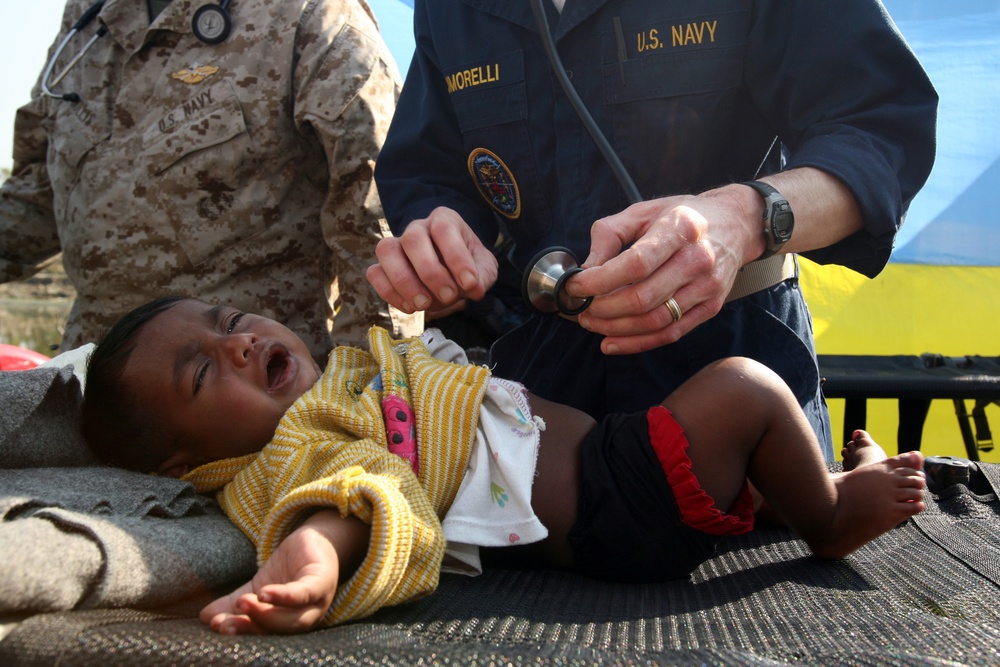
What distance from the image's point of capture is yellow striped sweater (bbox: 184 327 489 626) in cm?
88

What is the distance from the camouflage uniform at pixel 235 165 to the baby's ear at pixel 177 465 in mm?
876

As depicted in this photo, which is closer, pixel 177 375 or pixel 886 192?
pixel 886 192

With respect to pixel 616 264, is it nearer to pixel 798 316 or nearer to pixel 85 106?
pixel 798 316

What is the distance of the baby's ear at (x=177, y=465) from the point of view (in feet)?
4.27

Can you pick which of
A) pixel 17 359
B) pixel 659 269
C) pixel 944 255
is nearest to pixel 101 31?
pixel 17 359

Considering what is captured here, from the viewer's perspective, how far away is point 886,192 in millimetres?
1165

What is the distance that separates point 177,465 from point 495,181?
0.71m

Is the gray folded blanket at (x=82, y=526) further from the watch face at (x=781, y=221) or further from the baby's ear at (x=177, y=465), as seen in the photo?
the watch face at (x=781, y=221)

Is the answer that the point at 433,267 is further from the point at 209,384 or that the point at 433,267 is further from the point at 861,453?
the point at 861,453

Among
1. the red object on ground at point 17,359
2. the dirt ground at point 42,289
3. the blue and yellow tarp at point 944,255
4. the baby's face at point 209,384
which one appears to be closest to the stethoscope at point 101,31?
the red object on ground at point 17,359

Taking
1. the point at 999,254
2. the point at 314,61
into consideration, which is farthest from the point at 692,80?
the point at 999,254

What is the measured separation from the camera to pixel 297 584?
0.78 m

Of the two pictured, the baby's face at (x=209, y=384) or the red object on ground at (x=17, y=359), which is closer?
the baby's face at (x=209, y=384)

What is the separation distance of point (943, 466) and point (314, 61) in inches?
66.6
